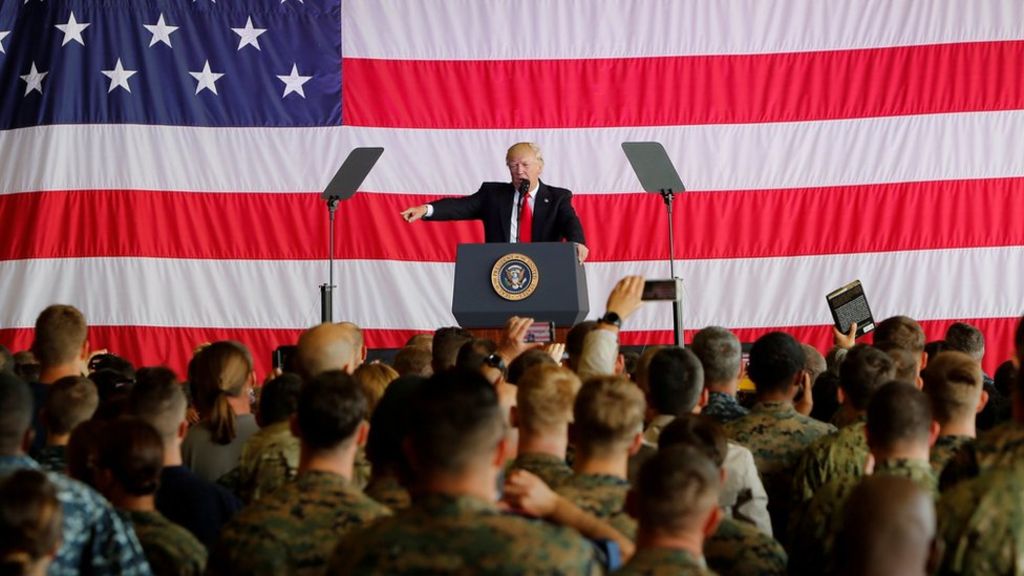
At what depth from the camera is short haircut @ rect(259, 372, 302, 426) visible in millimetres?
3689

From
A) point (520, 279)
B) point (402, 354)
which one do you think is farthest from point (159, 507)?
point (520, 279)

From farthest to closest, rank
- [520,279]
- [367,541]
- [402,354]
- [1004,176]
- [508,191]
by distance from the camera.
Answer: [1004,176]
[508,191]
[520,279]
[402,354]
[367,541]

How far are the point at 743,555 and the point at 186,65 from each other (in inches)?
303

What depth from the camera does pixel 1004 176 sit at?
9273mm

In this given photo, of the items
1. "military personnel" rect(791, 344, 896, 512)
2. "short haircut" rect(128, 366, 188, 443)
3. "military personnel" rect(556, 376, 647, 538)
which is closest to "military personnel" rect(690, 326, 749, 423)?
"military personnel" rect(791, 344, 896, 512)

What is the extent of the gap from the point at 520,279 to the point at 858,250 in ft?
12.4

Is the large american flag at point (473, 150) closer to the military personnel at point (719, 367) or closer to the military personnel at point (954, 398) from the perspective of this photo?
the military personnel at point (719, 367)

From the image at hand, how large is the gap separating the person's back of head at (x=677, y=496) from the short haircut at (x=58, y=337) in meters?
2.81

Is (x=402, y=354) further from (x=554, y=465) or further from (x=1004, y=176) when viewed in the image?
(x=1004, y=176)

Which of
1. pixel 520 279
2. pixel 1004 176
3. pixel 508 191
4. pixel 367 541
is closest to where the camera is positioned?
pixel 367 541

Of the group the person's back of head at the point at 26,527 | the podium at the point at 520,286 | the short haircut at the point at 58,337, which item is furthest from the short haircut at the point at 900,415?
the podium at the point at 520,286

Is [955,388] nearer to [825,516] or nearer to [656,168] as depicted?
[825,516]

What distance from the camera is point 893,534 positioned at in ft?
6.96

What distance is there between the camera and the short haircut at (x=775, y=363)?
13.0 feet
